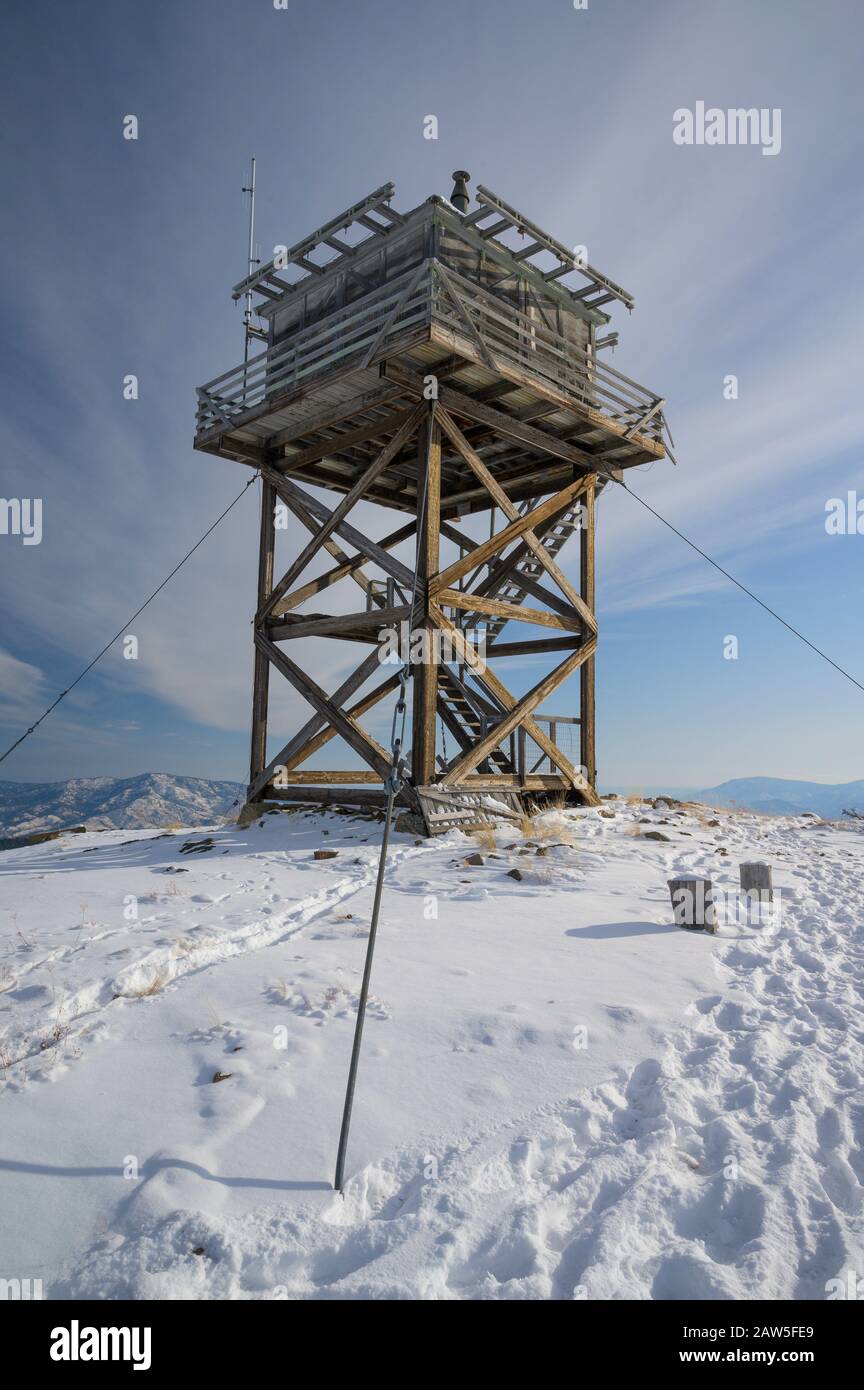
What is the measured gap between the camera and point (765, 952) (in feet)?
23.4

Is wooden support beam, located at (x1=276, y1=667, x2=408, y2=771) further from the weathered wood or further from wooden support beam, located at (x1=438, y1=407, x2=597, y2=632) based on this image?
wooden support beam, located at (x1=438, y1=407, x2=597, y2=632)

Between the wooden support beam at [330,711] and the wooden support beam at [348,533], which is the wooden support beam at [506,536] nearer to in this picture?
the wooden support beam at [348,533]

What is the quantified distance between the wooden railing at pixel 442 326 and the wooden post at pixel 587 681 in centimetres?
238

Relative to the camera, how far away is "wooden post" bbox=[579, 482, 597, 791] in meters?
17.3

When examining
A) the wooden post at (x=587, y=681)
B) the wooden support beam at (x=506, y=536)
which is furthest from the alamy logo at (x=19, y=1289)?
the wooden post at (x=587, y=681)

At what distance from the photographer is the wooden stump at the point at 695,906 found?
7.85 meters

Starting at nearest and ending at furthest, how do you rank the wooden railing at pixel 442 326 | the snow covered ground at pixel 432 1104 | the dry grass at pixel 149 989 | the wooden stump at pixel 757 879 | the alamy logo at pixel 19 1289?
the alamy logo at pixel 19 1289, the snow covered ground at pixel 432 1104, the dry grass at pixel 149 989, the wooden stump at pixel 757 879, the wooden railing at pixel 442 326

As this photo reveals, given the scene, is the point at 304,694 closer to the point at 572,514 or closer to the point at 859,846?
the point at 572,514

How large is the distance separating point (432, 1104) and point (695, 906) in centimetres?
466

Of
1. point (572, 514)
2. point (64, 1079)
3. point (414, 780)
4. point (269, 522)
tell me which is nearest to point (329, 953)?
point (64, 1079)

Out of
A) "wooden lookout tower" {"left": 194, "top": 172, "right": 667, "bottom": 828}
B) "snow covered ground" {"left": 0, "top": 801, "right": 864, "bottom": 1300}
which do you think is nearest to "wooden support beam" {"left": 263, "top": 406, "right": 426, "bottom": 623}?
"wooden lookout tower" {"left": 194, "top": 172, "right": 667, "bottom": 828}
